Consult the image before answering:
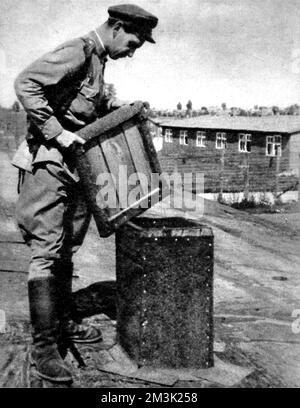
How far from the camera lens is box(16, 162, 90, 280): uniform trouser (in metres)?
3.02

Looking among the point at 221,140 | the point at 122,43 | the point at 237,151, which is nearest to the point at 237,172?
the point at 237,151

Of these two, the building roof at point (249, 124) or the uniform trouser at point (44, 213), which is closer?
the uniform trouser at point (44, 213)

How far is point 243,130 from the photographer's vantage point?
91.9 ft

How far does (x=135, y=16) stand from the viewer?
3.20 m

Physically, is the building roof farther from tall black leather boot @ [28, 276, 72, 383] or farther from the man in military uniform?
tall black leather boot @ [28, 276, 72, 383]

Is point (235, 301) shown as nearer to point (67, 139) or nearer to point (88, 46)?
point (67, 139)

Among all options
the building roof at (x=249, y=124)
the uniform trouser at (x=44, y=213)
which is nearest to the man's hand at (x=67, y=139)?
the uniform trouser at (x=44, y=213)

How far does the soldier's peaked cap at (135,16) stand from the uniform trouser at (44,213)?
3.58ft

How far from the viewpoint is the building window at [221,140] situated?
30.1m

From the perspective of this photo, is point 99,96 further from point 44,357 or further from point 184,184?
point 184,184

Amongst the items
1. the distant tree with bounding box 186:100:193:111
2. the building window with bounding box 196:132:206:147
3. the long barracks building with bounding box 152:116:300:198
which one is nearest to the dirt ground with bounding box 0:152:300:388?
the long barracks building with bounding box 152:116:300:198

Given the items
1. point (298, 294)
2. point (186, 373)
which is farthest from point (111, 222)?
point (298, 294)

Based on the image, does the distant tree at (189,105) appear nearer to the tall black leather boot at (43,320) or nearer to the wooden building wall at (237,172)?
the wooden building wall at (237,172)

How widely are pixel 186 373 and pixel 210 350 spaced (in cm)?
22
